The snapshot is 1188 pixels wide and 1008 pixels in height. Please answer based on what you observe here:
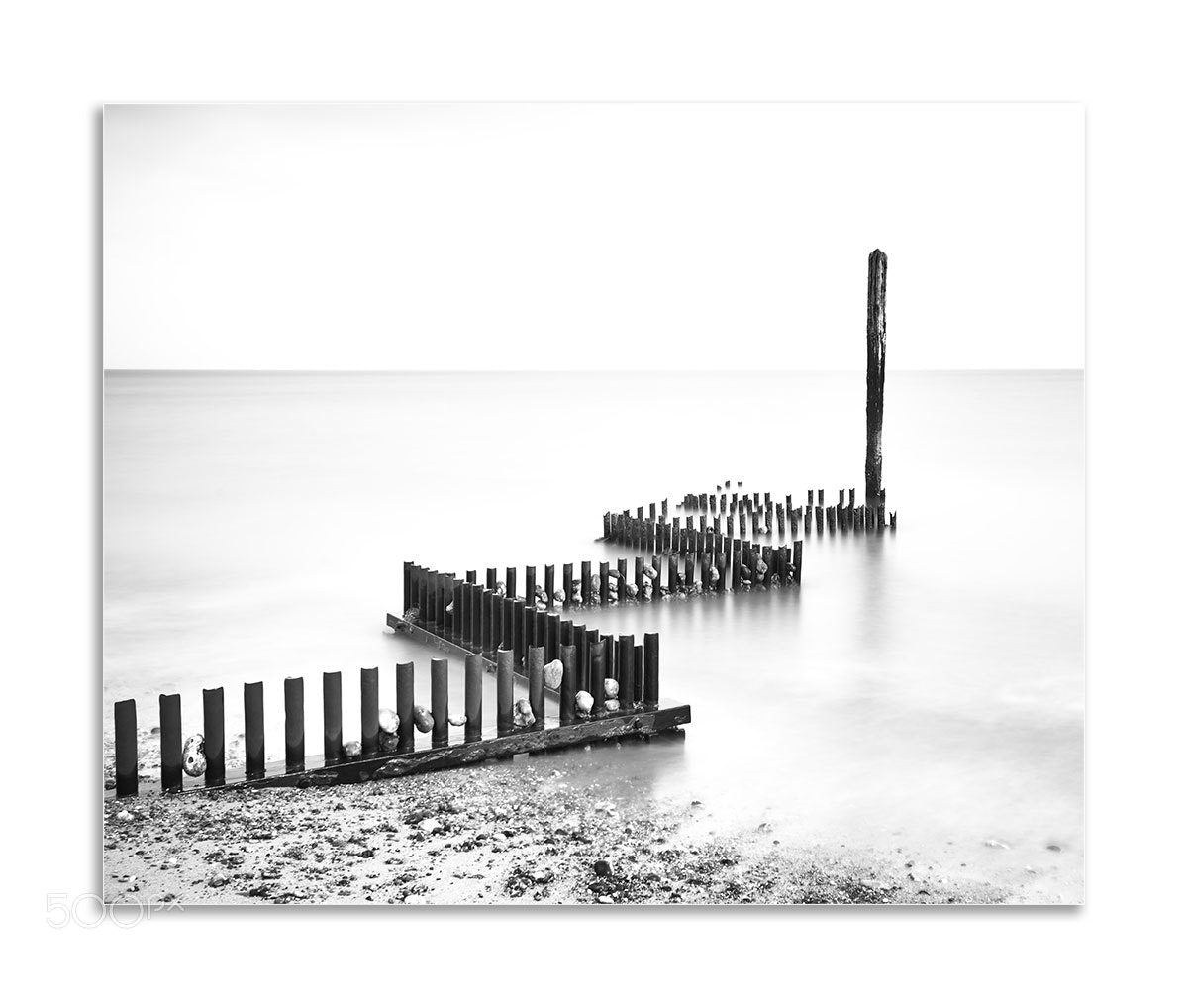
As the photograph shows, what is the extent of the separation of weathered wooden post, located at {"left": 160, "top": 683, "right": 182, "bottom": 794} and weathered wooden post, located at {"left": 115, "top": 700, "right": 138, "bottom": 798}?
119 mm

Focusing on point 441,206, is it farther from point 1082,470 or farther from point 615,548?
point 615,548

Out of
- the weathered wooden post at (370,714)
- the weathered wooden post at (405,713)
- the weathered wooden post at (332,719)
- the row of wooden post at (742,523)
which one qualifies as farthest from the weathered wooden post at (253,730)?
the row of wooden post at (742,523)

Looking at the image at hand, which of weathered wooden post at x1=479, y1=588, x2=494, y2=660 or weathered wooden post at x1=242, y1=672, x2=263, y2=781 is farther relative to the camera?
weathered wooden post at x1=479, y1=588, x2=494, y2=660

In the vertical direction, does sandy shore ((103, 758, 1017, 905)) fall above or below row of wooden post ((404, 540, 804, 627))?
below

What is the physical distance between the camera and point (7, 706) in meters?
5.55

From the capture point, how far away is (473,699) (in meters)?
6.23

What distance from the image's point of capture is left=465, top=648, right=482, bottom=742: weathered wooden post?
618 cm

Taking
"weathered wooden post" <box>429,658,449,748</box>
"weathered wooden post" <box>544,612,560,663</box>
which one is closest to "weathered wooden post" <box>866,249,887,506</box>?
"weathered wooden post" <box>544,612,560,663</box>

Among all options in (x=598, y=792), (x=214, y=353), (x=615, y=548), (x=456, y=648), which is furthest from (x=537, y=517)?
(x=598, y=792)

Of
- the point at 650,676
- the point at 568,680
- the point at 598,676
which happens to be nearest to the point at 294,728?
the point at 568,680

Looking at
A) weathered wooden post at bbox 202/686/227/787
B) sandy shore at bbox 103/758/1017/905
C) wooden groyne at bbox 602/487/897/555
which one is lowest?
sandy shore at bbox 103/758/1017/905

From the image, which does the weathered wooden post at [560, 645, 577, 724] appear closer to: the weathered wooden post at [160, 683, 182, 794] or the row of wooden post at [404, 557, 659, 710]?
the row of wooden post at [404, 557, 659, 710]

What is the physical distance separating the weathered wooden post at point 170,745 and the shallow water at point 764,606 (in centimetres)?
66

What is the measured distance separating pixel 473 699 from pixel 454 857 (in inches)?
40.1
